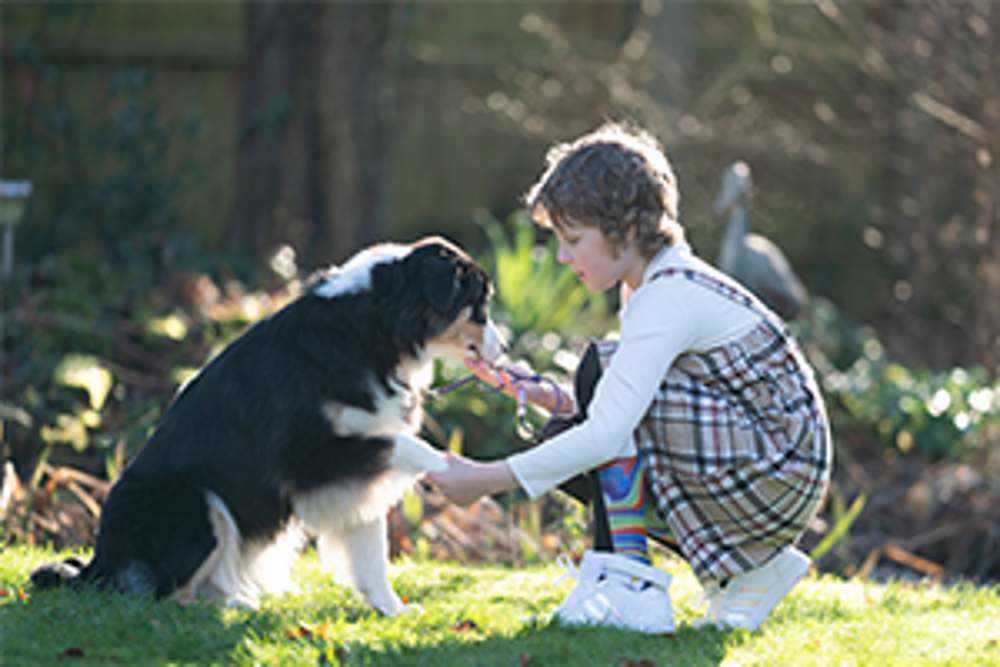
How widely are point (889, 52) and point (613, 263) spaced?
5652 mm

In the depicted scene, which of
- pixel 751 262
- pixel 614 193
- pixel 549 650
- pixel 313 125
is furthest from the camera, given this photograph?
pixel 313 125

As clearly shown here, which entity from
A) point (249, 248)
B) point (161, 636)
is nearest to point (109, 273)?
point (249, 248)

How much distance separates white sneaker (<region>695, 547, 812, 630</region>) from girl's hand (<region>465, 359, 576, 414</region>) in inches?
28.3

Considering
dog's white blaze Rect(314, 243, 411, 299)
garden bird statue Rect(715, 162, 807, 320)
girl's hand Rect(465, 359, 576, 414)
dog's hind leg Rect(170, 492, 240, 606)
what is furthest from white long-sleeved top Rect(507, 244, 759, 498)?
garden bird statue Rect(715, 162, 807, 320)

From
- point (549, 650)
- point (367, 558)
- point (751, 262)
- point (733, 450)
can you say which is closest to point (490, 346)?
point (367, 558)

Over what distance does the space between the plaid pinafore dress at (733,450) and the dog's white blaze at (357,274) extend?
782 mm

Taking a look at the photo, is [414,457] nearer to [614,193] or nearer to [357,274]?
[357,274]

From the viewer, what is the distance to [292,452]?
2930mm

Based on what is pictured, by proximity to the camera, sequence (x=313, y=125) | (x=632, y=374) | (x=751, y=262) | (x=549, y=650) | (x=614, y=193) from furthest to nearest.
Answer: (x=313, y=125) → (x=751, y=262) → (x=614, y=193) → (x=632, y=374) → (x=549, y=650)

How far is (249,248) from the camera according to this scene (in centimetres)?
823

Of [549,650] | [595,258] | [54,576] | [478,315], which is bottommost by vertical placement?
[54,576]

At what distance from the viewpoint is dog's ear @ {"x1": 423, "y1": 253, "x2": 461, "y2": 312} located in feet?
10.2

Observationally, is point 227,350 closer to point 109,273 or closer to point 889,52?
point 109,273

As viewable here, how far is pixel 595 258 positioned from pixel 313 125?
222 inches
